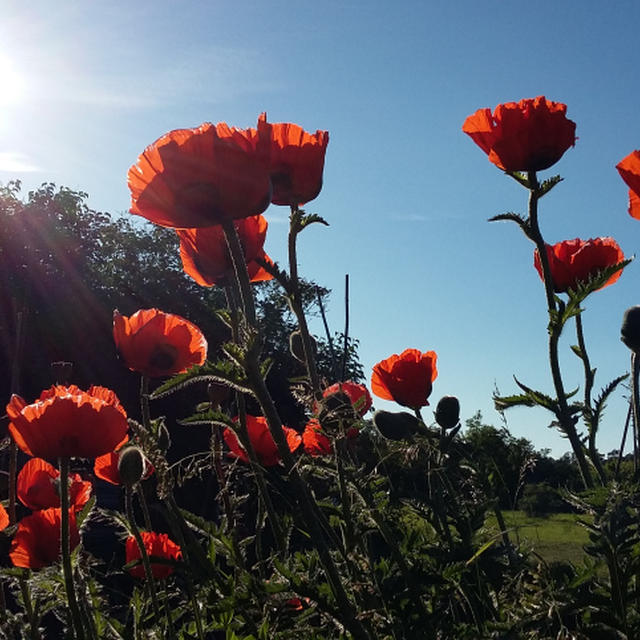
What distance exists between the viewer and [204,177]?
1.23 metres

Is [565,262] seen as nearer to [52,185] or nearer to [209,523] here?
[209,523]

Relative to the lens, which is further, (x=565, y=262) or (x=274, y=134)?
(x=565, y=262)

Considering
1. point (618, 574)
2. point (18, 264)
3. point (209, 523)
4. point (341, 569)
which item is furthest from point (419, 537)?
point (18, 264)

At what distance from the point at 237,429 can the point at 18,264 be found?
17.0m

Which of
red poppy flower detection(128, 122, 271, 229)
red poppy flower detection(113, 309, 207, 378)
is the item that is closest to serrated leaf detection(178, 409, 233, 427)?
red poppy flower detection(128, 122, 271, 229)

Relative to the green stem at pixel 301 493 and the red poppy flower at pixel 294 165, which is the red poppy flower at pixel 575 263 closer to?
the red poppy flower at pixel 294 165

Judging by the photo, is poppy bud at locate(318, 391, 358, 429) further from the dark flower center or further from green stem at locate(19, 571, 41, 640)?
green stem at locate(19, 571, 41, 640)

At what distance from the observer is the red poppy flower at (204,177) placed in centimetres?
123

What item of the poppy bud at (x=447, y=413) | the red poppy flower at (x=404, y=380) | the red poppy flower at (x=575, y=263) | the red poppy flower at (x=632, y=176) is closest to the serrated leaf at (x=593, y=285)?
the red poppy flower at (x=632, y=176)

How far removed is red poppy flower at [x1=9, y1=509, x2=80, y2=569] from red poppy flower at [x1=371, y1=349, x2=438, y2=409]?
80 centimetres

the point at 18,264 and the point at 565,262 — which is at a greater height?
the point at 18,264

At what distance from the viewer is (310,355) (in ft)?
4.47

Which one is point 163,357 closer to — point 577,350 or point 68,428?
point 68,428

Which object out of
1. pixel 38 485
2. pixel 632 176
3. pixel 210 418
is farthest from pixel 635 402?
pixel 38 485
